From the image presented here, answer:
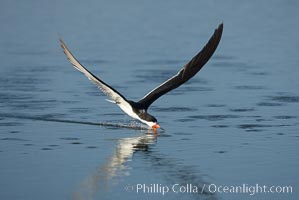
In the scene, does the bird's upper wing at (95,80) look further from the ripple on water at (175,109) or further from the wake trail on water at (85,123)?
the ripple on water at (175,109)

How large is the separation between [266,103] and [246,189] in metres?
4.66

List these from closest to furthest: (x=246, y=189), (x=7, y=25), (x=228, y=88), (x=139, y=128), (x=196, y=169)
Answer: (x=246, y=189), (x=196, y=169), (x=139, y=128), (x=228, y=88), (x=7, y=25)

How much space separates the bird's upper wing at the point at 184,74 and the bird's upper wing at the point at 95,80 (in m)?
0.61

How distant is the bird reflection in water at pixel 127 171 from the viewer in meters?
8.88

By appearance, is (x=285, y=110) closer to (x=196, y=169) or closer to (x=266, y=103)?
(x=266, y=103)

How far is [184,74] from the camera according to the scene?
12328 millimetres

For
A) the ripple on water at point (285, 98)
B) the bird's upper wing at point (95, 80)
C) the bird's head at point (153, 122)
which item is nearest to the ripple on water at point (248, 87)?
the ripple on water at point (285, 98)

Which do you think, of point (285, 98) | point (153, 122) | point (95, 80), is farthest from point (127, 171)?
point (285, 98)

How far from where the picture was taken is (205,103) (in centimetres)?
1347

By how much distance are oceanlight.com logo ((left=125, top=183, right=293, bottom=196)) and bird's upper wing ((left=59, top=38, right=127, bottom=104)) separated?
204 cm

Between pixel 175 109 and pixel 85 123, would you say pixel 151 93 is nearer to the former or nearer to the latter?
pixel 85 123

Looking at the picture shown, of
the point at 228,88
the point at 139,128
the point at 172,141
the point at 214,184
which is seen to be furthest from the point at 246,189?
the point at 228,88

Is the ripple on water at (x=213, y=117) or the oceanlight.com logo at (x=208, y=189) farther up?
the ripple on water at (x=213, y=117)

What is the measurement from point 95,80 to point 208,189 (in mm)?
2510
